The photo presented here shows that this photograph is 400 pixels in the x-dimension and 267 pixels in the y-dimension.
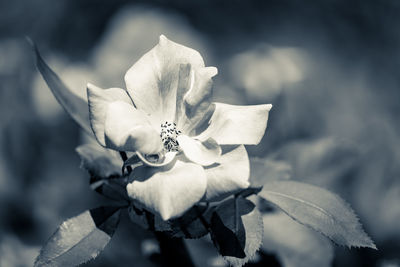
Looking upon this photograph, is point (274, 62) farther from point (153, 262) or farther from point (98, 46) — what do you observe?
point (153, 262)

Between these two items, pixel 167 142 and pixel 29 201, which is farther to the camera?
pixel 29 201

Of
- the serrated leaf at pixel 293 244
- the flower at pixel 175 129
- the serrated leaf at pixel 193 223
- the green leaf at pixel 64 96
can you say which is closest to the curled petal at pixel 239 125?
the flower at pixel 175 129

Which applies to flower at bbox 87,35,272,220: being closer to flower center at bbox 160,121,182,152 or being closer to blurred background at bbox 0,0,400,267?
flower center at bbox 160,121,182,152

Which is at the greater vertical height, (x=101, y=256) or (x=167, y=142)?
(x=167, y=142)

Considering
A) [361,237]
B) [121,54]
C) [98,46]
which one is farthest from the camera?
[98,46]

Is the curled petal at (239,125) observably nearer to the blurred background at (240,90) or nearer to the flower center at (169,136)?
the flower center at (169,136)

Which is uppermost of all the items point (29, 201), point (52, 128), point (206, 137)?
point (206, 137)

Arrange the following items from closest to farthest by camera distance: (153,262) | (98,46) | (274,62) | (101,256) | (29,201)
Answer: (153,262) < (101,256) < (29,201) < (274,62) < (98,46)

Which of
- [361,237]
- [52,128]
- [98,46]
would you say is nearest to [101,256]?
[52,128]
